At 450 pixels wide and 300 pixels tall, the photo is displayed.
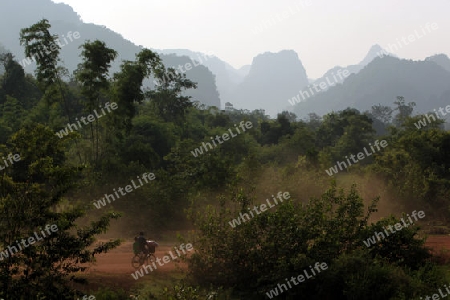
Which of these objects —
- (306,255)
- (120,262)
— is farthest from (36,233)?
(120,262)

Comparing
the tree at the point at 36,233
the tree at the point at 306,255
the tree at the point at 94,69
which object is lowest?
the tree at the point at 306,255

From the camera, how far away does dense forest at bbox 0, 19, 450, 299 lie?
26.2 feet

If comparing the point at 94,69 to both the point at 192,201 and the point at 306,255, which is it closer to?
the point at 192,201

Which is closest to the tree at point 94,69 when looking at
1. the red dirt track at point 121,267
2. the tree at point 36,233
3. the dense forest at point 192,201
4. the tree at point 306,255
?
the dense forest at point 192,201

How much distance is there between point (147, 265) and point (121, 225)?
7493 mm

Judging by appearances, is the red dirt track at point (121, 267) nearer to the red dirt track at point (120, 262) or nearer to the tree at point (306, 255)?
the red dirt track at point (120, 262)

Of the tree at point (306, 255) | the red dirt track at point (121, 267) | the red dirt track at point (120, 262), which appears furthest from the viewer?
the red dirt track at point (120, 262)

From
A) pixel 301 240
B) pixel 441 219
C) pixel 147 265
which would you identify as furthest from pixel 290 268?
pixel 441 219

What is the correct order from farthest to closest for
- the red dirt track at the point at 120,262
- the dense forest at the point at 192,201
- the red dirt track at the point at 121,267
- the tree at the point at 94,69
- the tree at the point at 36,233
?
the tree at the point at 94,69
the red dirt track at the point at 120,262
the red dirt track at the point at 121,267
the dense forest at the point at 192,201
the tree at the point at 36,233

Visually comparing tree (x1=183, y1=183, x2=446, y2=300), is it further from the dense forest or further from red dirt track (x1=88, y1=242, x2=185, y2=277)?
red dirt track (x1=88, y1=242, x2=185, y2=277)

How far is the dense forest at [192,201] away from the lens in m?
8.00

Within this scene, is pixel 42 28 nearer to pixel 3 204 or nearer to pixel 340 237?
pixel 3 204

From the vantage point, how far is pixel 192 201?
14320mm

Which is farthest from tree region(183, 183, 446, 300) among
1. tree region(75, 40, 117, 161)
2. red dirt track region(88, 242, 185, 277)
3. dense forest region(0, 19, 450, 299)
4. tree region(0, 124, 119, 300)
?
tree region(75, 40, 117, 161)
